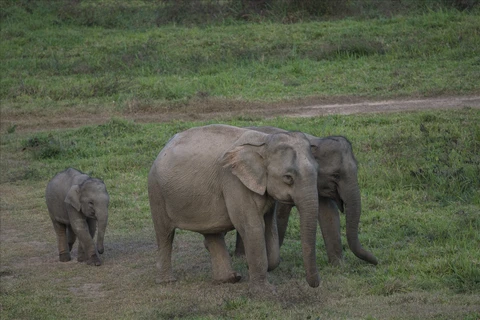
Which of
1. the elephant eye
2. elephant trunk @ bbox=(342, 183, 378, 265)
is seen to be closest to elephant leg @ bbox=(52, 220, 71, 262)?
elephant trunk @ bbox=(342, 183, 378, 265)

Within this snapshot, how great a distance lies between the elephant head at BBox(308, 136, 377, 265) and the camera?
7.89 m

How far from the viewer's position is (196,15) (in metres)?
20.6

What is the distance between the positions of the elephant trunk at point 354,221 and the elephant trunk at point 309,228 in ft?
3.37

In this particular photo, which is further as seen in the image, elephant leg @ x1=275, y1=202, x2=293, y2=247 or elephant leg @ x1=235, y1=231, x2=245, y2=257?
elephant leg @ x1=235, y1=231, x2=245, y2=257

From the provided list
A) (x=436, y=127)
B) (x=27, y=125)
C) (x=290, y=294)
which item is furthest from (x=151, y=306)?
(x=27, y=125)

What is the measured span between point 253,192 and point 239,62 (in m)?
10.3

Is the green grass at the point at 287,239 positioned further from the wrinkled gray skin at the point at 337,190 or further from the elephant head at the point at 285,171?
the elephant head at the point at 285,171

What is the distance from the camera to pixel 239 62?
17.5 metres

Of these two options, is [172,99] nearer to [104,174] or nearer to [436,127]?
[104,174]

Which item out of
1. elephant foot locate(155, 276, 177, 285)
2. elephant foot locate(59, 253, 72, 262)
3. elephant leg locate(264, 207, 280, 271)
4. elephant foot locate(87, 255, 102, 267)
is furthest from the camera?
elephant foot locate(59, 253, 72, 262)

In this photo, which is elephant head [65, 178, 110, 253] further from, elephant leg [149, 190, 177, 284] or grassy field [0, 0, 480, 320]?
elephant leg [149, 190, 177, 284]

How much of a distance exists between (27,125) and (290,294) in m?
9.63

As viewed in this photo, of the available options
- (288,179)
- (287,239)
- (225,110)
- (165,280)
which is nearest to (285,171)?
(288,179)

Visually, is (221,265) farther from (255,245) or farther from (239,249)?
(239,249)
